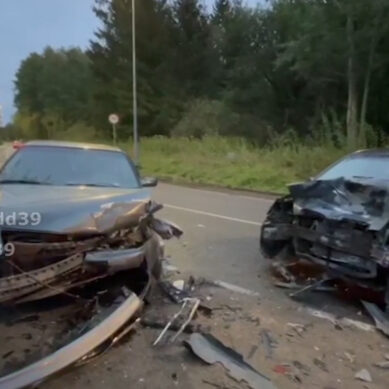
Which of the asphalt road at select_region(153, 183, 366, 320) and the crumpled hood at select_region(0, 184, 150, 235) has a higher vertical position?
the crumpled hood at select_region(0, 184, 150, 235)

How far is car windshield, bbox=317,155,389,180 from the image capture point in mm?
6945

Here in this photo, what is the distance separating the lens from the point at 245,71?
38.2 m

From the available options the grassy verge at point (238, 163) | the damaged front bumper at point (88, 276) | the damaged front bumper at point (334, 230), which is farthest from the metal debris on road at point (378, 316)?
the grassy verge at point (238, 163)

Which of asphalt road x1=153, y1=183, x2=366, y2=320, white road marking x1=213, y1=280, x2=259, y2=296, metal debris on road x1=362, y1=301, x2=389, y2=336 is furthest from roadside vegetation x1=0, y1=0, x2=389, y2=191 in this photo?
metal debris on road x1=362, y1=301, x2=389, y2=336

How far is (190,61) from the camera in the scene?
A: 48.8 meters

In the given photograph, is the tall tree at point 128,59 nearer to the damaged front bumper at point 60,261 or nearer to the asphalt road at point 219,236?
the asphalt road at point 219,236

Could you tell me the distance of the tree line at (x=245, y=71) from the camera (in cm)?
2562

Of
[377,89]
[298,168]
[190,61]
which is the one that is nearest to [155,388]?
[298,168]

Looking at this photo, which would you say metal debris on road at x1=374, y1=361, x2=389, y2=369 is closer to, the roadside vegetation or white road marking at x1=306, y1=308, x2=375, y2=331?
white road marking at x1=306, y1=308, x2=375, y2=331

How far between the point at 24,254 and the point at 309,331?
95.9 inches

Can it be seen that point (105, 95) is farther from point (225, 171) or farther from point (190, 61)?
point (225, 171)

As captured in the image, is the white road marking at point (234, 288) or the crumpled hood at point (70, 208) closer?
the crumpled hood at point (70, 208)

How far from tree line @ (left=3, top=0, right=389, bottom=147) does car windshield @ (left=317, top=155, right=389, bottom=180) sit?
13.1 m

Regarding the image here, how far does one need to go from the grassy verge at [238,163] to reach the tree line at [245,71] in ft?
4.52
